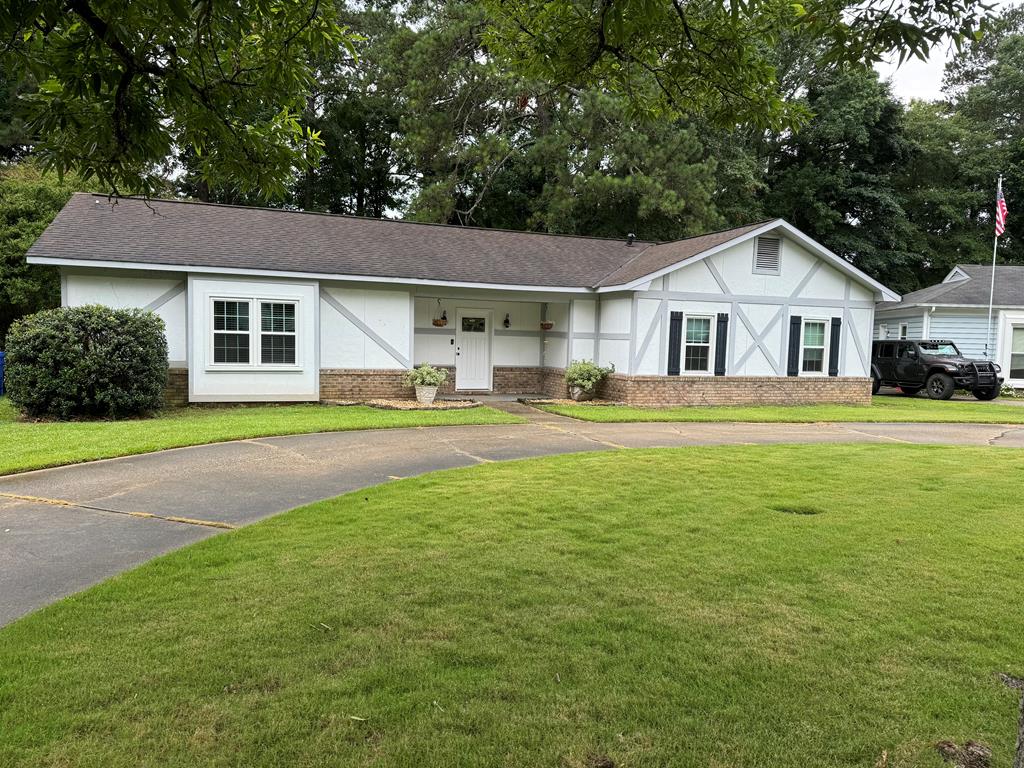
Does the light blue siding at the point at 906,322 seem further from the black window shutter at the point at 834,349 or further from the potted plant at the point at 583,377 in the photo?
the potted plant at the point at 583,377

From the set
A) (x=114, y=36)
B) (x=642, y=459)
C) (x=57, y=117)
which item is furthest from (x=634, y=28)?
(x=642, y=459)

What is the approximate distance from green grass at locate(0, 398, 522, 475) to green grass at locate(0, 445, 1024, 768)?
173 inches

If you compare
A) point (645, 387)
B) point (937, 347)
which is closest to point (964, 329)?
point (937, 347)

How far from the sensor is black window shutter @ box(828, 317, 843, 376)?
18734mm

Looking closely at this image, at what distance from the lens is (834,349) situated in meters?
18.8

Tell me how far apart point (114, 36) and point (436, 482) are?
5.22 metres

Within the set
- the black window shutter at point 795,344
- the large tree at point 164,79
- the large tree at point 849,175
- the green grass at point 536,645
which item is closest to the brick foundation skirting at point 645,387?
the black window shutter at point 795,344

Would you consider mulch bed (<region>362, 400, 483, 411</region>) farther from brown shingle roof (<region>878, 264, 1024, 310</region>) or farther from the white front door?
brown shingle roof (<region>878, 264, 1024, 310</region>)

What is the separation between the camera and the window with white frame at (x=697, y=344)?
57.1 ft

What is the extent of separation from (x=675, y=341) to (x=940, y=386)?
32.9 ft

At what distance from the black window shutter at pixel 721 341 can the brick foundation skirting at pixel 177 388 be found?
12460 millimetres

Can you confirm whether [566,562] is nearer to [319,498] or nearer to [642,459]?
[319,498]

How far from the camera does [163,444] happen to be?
945 cm

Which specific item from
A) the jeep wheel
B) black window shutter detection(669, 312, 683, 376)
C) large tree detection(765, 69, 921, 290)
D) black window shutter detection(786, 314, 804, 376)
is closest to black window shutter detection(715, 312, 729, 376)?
black window shutter detection(669, 312, 683, 376)
